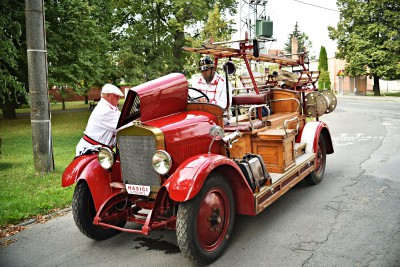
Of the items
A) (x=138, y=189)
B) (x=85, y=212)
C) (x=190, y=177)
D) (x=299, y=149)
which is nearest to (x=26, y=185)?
(x=85, y=212)

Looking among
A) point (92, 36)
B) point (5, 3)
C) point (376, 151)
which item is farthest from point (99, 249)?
point (92, 36)

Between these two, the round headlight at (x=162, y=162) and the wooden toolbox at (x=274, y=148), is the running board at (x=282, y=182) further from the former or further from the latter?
the round headlight at (x=162, y=162)

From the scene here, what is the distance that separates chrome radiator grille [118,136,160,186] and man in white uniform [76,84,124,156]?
584mm

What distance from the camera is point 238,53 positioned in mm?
5727

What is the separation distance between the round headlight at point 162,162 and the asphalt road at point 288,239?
39.7 inches

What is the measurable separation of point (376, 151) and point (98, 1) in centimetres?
1569

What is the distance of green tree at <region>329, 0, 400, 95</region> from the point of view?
3212 cm

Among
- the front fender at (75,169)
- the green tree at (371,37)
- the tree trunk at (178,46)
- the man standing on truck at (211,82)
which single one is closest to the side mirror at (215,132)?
the man standing on truck at (211,82)

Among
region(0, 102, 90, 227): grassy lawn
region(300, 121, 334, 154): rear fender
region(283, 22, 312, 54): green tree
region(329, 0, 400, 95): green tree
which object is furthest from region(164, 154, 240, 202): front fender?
region(283, 22, 312, 54): green tree

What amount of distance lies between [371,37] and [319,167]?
106 feet

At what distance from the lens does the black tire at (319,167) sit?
20.9ft

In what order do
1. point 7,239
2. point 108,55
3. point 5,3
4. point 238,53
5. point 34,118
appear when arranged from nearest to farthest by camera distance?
point 7,239
point 238,53
point 34,118
point 5,3
point 108,55

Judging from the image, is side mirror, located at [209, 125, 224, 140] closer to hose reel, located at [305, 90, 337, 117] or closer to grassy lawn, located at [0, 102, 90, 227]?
grassy lawn, located at [0, 102, 90, 227]

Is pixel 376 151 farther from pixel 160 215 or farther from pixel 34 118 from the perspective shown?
pixel 34 118
